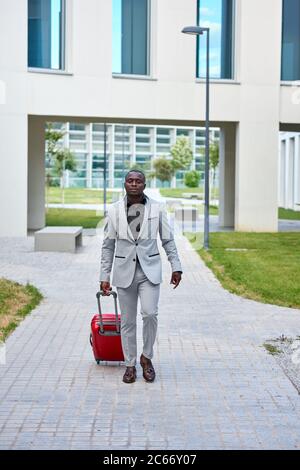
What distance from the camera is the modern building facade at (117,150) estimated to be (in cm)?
9950

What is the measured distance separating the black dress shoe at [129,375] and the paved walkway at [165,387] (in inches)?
2.9

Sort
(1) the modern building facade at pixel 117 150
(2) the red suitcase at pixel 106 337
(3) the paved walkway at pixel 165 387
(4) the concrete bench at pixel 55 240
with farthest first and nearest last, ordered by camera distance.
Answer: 1. (1) the modern building facade at pixel 117 150
2. (4) the concrete bench at pixel 55 240
3. (2) the red suitcase at pixel 106 337
4. (3) the paved walkway at pixel 165 387

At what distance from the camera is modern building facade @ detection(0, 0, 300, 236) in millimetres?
26578

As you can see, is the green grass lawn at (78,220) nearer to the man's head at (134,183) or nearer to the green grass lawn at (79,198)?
the green grass lawn at (79,198)

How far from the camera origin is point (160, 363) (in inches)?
345

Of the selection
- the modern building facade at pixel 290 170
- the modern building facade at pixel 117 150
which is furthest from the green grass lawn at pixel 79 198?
the modern building facade at pixel 117 150

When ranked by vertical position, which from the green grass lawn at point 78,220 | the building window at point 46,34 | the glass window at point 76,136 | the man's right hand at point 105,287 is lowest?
the green grass lawn at point 78,220

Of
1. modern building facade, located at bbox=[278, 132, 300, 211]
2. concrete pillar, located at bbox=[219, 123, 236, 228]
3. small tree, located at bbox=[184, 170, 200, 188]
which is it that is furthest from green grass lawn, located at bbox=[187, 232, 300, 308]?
small tree, located at bbox=[184, 170, 200, 188]

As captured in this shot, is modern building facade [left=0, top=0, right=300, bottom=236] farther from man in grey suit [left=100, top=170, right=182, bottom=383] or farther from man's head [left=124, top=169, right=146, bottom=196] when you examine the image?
man's head [left=124, top=169, right=146, bottom=196]

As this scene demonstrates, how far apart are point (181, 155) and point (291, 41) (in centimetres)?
6462

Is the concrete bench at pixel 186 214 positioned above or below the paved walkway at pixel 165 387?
below

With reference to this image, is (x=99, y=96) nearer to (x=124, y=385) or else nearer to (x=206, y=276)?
(x=206, y=276)
